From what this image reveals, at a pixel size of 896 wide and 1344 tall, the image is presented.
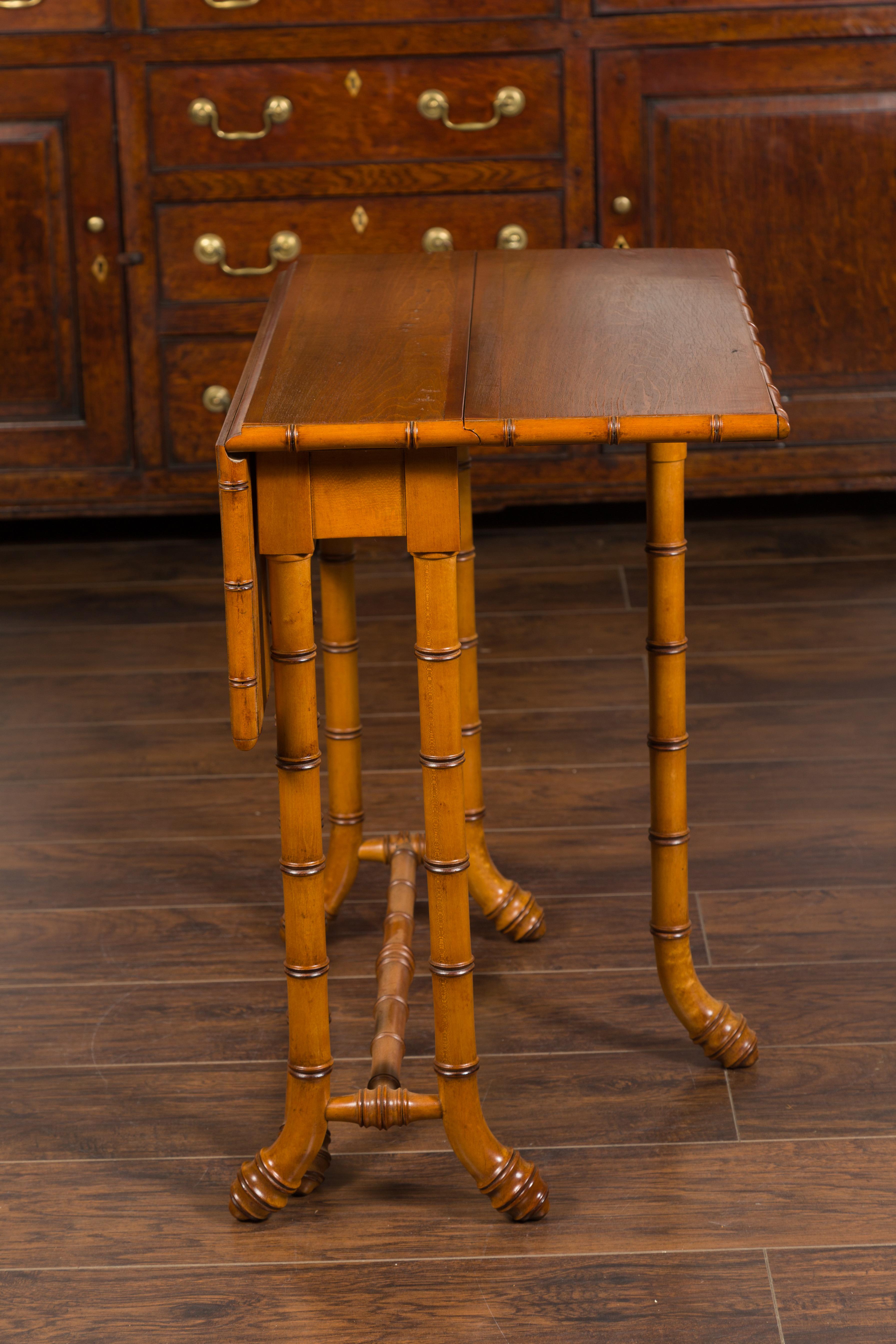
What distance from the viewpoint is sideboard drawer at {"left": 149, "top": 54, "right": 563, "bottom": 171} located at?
119 inches

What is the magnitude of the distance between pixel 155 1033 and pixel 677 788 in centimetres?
68

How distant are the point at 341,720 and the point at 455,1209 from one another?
63 cm

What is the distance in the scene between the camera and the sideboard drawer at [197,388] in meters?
3.19

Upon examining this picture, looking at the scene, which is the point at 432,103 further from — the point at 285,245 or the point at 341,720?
the point at 341,720

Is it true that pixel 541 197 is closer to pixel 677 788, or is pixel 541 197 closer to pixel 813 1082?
pixel 677 788

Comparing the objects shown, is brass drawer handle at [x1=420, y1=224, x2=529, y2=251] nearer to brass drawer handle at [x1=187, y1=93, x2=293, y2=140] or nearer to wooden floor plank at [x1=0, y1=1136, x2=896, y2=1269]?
brass drawer handle at [x1=187, y1=93, x2=293, y2=140]

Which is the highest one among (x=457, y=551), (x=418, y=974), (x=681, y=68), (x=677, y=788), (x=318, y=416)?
(x=681, y=68)

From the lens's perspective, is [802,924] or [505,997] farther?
[802,924]

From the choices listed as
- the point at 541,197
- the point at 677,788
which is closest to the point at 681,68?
the point at 541,197

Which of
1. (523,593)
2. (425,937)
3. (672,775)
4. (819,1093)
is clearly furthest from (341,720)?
(523,593)

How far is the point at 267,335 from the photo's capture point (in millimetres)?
1587

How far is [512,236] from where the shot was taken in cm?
311

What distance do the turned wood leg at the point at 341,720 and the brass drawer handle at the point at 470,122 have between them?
1459 millimetres

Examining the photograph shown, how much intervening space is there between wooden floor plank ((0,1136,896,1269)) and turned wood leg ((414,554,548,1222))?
5 centimetres
